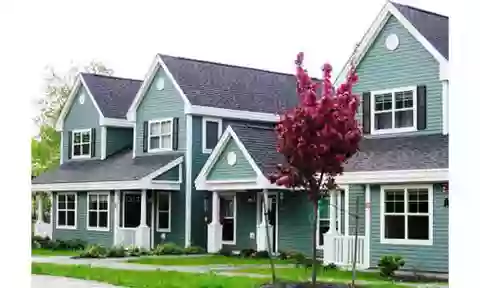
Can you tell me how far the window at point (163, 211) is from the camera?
14.0 m

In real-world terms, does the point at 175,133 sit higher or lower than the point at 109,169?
higher

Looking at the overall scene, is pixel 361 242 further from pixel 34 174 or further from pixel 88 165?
pixel 34 174

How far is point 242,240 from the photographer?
42.2 ft

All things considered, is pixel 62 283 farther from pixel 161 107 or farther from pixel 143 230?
pixel 161 107

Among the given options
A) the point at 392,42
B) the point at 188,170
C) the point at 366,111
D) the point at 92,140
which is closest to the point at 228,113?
the point at 188,170

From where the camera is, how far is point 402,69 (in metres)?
10.3

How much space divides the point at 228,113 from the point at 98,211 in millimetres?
3109

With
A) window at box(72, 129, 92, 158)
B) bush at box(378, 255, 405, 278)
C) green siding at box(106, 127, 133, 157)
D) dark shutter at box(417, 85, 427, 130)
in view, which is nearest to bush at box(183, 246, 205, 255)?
green siding at box(106, 127, 133, 157)

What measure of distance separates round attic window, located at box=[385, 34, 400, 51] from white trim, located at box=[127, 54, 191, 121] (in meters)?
4.11

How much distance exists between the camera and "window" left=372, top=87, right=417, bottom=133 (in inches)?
404

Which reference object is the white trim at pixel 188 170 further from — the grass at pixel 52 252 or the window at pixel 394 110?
the window at pixel 394 110

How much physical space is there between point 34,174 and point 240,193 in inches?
230

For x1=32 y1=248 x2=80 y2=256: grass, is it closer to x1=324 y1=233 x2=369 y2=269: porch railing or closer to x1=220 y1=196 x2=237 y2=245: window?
x1=220 y1=196 x2=237 y2=245: window

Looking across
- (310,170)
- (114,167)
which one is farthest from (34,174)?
(310,170)
